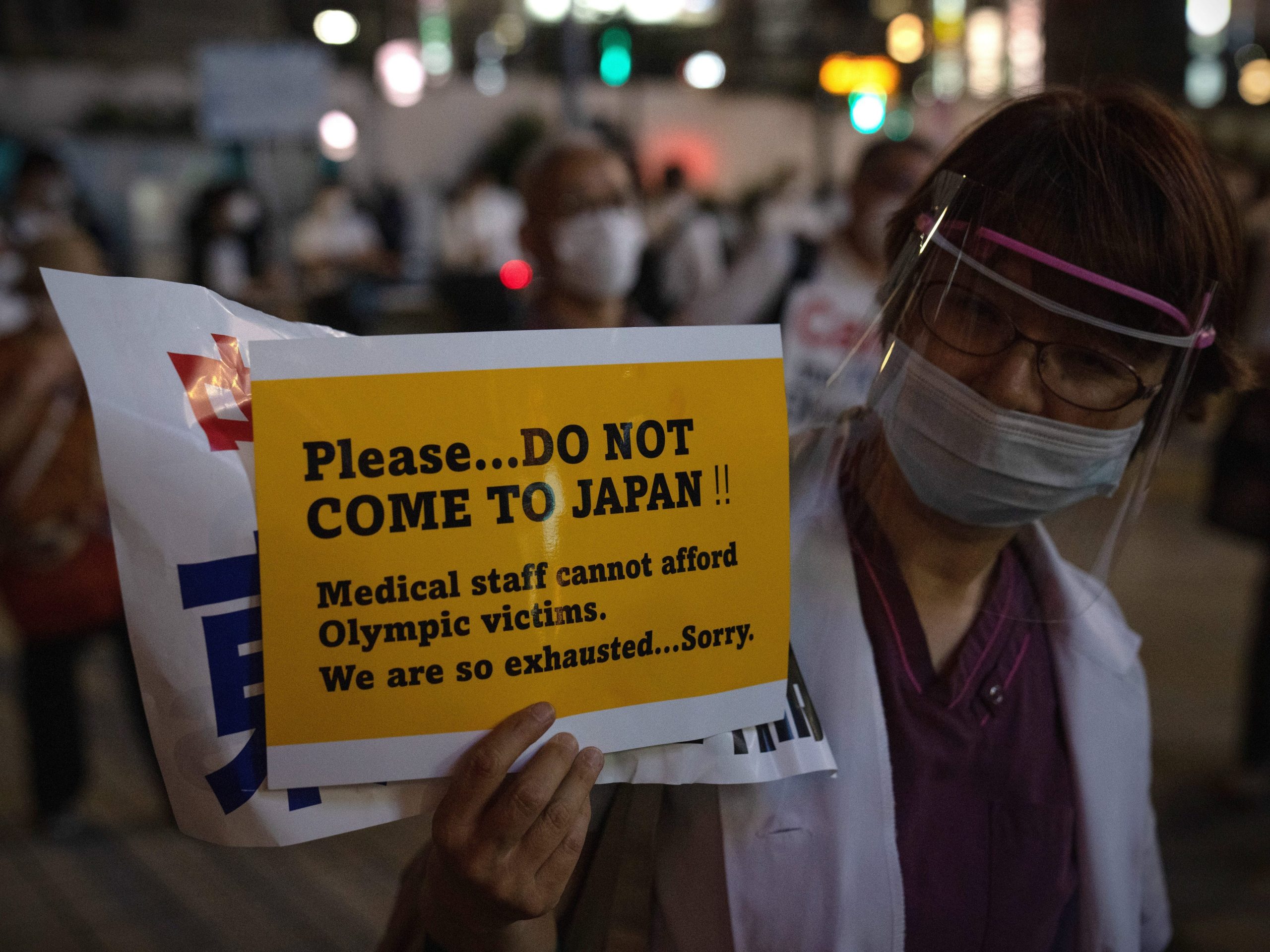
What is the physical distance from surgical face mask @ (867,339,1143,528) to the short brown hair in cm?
17

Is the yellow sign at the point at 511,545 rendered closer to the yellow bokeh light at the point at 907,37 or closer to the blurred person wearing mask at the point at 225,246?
the blurred person wearing mask at the point at 225,246

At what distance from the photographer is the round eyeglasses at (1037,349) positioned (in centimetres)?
116

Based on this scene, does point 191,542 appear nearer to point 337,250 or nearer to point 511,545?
point 511,545

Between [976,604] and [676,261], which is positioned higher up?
[976,604]

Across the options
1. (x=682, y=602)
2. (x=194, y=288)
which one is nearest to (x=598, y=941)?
(x=682, y=602)

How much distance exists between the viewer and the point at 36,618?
345 centimetres

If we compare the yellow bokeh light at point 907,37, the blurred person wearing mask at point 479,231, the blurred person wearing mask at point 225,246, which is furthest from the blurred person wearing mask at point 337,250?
the yellow bokeh light at point 907,37

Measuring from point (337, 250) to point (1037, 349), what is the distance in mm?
13372

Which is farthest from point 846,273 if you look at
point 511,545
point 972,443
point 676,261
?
point 676,261

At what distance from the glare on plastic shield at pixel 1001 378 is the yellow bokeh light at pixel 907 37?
18.5 m

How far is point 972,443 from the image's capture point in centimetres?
117

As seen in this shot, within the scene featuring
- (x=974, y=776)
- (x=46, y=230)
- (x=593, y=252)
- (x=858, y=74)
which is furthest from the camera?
(x=858, y=74)

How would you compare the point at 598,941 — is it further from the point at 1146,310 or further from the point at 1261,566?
the point at 1261,566

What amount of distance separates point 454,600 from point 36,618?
3.10 meters
